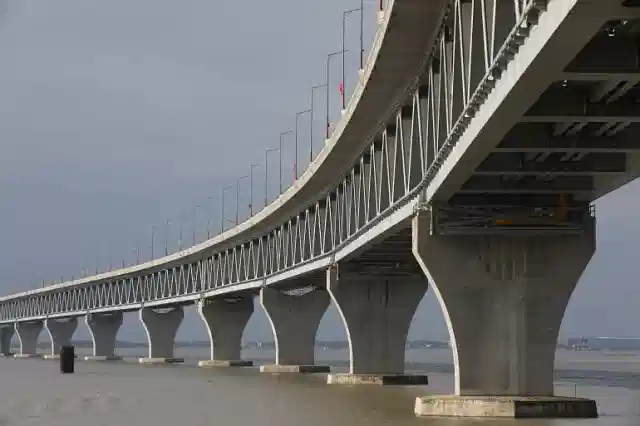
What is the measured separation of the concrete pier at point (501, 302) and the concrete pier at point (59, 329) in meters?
146

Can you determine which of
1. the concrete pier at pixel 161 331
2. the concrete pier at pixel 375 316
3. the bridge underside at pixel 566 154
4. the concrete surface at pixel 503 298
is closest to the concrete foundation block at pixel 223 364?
the concrete pier at pixel 161 331

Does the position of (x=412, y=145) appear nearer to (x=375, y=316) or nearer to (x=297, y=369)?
(x=375, y=316)

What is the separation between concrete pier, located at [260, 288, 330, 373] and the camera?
3725 inches

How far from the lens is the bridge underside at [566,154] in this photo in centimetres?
2355

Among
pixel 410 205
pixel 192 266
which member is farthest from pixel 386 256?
pixel 192 266

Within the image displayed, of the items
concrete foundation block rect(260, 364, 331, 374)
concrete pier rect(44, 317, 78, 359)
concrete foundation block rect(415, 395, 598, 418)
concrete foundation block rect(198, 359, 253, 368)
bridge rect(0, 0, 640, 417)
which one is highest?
bridge rect(0, 0, 640, 417)

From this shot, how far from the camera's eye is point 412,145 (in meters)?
42.7

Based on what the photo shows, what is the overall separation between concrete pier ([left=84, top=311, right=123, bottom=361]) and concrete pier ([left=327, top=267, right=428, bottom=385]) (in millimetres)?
91083

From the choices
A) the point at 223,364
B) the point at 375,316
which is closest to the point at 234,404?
the point at 375,316

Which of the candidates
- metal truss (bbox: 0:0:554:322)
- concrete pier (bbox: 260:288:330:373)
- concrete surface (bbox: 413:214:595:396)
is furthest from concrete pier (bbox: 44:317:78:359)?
concrete surface (bbox: 413:214:595:396)

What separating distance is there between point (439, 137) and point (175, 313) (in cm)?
11189

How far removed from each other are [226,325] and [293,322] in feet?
88.7

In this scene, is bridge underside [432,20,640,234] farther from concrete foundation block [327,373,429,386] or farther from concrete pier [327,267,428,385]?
concrete pier [327,267,428,385]

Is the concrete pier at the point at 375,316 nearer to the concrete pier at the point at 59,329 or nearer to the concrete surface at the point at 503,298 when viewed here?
the concrete surface at the point at 503,298
